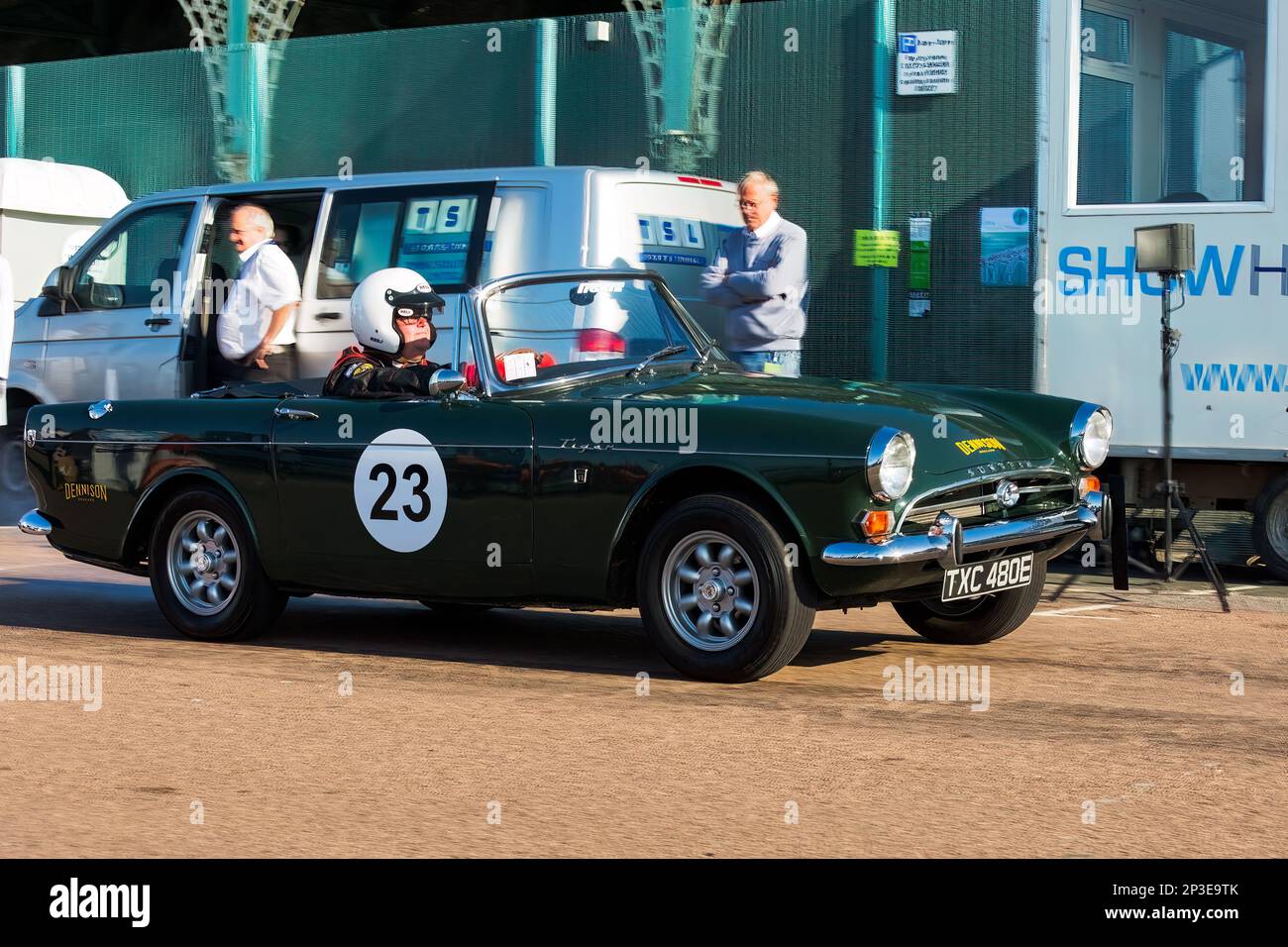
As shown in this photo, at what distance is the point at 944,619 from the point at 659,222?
3274mm

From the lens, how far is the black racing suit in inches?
303

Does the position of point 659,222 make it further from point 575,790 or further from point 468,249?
point 575,790

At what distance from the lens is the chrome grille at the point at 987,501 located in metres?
6.65

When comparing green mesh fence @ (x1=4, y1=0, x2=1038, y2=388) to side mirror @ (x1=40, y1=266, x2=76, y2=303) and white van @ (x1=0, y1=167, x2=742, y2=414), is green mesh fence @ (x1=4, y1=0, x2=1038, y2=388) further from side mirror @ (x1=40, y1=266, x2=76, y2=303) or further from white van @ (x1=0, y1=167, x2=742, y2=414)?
side mirror @ (x1=40, y1=266, x2=76, y2=303)

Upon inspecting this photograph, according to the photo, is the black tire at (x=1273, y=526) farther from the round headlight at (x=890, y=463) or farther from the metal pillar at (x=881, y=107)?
the round headlight at (x=890, y=463)

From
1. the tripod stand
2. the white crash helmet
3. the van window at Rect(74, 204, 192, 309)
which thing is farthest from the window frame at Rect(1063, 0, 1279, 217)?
the van window at Rect(74, 204, 192, 309)

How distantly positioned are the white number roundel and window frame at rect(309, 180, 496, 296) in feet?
9.25

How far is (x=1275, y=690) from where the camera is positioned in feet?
22.9

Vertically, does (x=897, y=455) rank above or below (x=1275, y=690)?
above

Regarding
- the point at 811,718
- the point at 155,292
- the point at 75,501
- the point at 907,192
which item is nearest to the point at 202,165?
the point at 155,292

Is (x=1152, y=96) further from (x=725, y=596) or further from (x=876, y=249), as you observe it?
(x=725, y=596)

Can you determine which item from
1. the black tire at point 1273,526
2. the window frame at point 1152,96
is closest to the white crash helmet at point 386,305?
the window frame at point 1152,96

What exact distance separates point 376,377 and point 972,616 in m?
2.68

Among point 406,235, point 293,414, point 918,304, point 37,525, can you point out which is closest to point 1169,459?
point 918,304
